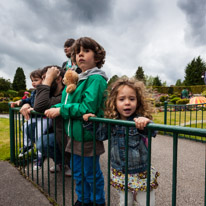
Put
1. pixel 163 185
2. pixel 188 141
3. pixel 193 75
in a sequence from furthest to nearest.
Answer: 1. pixel 193 75
2. pixel 188 141
3. pixel 163 185

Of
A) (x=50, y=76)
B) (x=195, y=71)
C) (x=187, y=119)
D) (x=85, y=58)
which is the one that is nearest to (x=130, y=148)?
(x=85, y=58)

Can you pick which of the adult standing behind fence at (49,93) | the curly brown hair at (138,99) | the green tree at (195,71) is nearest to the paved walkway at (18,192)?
the adult standing behind fence at (49,93)

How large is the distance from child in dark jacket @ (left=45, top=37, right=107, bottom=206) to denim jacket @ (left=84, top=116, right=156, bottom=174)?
213 mm

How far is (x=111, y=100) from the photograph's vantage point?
1645 millimetres

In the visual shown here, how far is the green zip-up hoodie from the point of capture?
5.23 feet

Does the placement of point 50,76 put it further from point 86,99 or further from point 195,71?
point 195,71

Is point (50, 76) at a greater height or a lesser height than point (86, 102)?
greater

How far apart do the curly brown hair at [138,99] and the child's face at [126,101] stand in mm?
39

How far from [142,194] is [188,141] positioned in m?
4.31

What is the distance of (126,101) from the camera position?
156 centimetres

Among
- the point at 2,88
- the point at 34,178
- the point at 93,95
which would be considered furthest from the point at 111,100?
the point at 2,88

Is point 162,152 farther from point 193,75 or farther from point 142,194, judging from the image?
point 193,75

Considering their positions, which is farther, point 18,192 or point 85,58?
point 18,192

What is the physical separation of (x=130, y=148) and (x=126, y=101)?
41 centimetres
